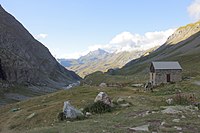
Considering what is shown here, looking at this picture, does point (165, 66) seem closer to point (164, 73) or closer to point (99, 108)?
point (164, 73)

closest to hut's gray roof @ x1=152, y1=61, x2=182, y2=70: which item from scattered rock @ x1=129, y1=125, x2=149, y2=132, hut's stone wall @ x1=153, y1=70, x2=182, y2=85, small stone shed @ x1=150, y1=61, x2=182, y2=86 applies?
small stone shed @ x1=150, y1=61, x2=182, y2=86

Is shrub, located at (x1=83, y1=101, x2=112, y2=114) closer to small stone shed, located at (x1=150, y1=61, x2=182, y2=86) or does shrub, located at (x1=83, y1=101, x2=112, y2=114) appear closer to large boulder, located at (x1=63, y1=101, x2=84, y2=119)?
large boulder, located at (x1=63, y1=101, x2=84, y2=119)

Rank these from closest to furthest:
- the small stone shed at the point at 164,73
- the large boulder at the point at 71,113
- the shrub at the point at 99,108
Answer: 1. the large boulder at the point at 71,113
2. the shrub at the point at 99,108
3. the small stone shed at the point at 164,73

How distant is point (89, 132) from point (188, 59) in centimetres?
16699

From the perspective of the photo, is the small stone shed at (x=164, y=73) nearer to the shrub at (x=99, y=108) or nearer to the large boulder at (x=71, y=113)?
the shrub at (x=99, y=108)

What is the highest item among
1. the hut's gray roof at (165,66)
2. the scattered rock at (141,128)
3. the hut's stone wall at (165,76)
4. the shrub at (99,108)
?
the hut's gray roof at (165,66)

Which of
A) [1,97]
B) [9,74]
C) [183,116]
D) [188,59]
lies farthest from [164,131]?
[9,74]

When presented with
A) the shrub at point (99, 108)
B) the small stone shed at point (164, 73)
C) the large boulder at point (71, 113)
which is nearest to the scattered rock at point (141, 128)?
the large boulder at point (71, 113)

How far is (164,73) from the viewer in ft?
267

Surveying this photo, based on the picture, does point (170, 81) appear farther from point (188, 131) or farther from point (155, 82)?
point (188, 131)

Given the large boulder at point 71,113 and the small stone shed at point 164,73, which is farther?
the small stone shed at point 164,73

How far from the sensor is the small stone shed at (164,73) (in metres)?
80.9

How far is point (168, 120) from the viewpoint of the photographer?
66.6 ft

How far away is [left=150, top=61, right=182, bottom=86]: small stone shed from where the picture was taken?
80938mm
